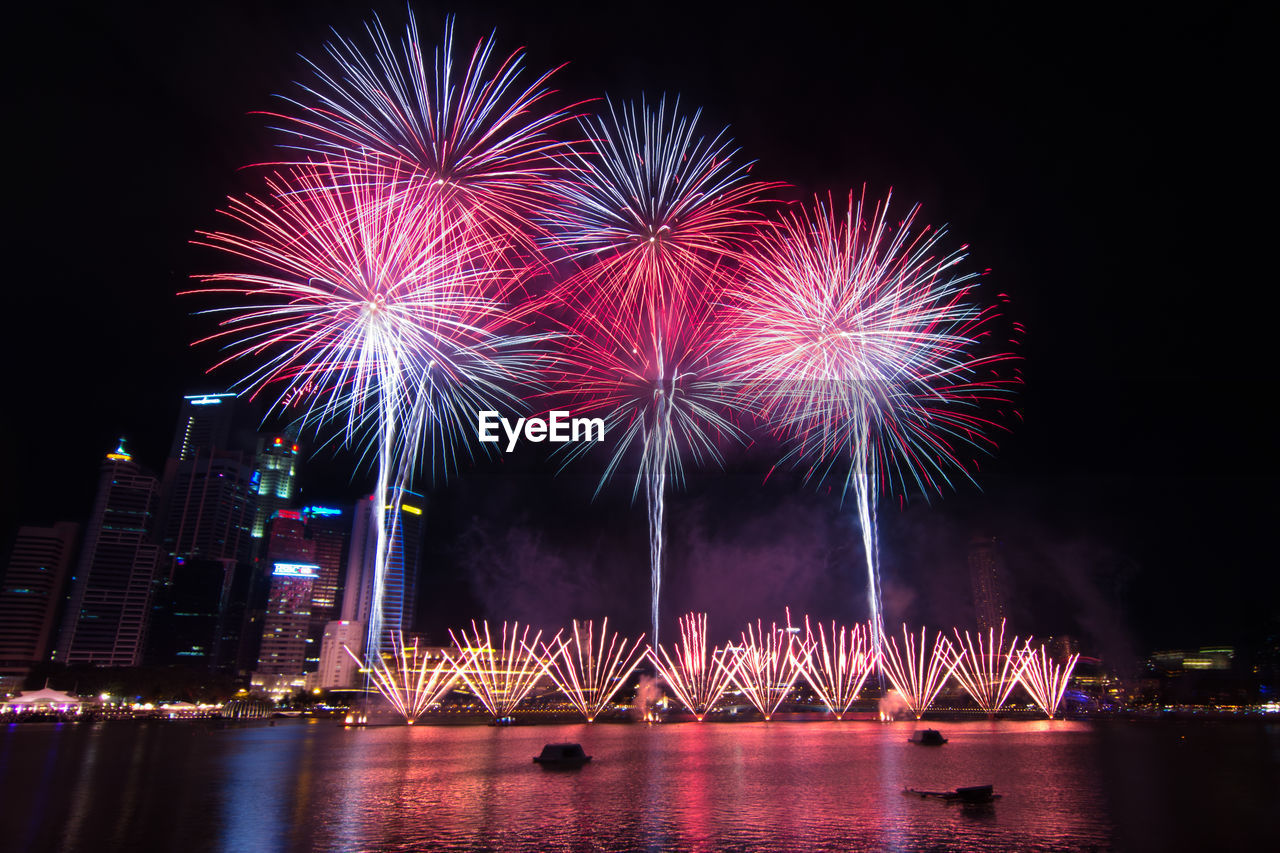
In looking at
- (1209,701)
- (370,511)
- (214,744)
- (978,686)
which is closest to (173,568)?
(370,511)

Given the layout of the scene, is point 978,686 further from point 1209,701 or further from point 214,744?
point 214,744

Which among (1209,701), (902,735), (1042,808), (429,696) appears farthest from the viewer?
(429,696)

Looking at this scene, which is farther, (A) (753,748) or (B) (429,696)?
(B) (429,696)

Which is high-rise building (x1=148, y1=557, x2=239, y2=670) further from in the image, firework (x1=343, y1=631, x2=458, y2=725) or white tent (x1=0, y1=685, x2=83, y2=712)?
white tent (x1=0, y1=685, x2=83, y2=712)

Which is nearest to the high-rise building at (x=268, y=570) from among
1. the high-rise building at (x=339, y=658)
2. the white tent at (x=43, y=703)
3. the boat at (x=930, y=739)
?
the high-rise building at (x=339, y=658)

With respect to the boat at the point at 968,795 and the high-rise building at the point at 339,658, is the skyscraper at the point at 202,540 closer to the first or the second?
the high-rise building at the point at 339,658

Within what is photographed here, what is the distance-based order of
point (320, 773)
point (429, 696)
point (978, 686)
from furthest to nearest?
point (978, 686)
point (429, 696)
point (320, 773)

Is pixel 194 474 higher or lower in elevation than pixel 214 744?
higher

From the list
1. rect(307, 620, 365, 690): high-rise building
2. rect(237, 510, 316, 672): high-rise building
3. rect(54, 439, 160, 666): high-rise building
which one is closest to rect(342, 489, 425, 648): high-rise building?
rect(307, 620, 365, 690): high-rise building
